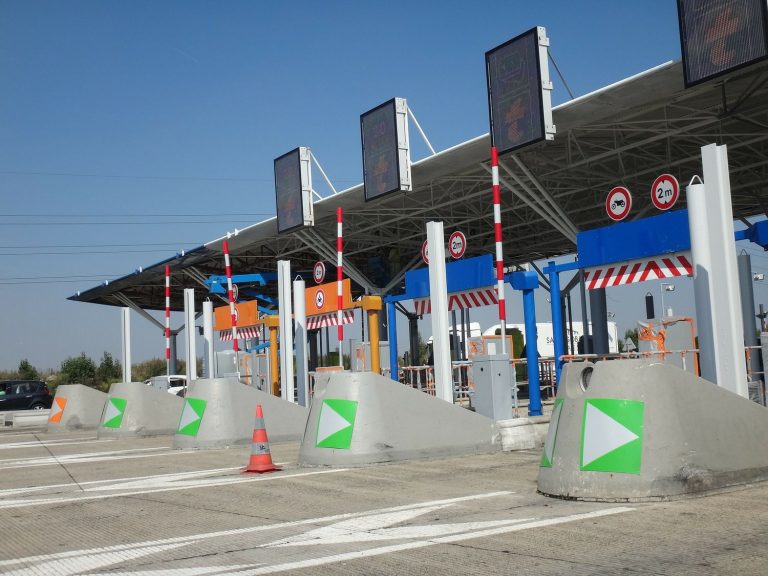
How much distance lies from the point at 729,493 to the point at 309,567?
12.9ft

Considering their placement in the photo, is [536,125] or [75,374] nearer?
[536,125]

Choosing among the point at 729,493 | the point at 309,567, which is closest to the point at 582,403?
the point at 729,493

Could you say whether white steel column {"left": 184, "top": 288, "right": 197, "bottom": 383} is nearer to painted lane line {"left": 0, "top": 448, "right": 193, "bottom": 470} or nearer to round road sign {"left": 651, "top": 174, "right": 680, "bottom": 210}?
painted lane line {"left": 0, "top": 448, "right": 193, "bottom": 470}

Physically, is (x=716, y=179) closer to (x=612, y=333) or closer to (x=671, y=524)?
(x=671, y=524)

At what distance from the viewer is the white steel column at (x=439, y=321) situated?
1336 centimetres

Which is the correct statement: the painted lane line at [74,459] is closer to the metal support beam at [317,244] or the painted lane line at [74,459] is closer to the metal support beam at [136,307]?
the metal support beam at [317,244]

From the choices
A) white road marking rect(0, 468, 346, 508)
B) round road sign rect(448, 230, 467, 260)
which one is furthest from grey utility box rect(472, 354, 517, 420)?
round road sign rect(448, 230, 467, 260)

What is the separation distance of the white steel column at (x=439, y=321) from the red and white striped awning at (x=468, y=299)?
396cm

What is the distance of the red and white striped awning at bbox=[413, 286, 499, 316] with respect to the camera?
1762 centimetres

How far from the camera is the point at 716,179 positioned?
400 inches

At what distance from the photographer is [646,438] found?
7062 mm

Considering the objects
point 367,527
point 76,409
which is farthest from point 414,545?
point 76,409

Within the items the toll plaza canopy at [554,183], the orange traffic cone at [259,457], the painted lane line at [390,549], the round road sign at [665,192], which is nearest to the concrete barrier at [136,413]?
the orange traffic cone at [259,457]

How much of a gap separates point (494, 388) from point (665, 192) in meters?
9.50
